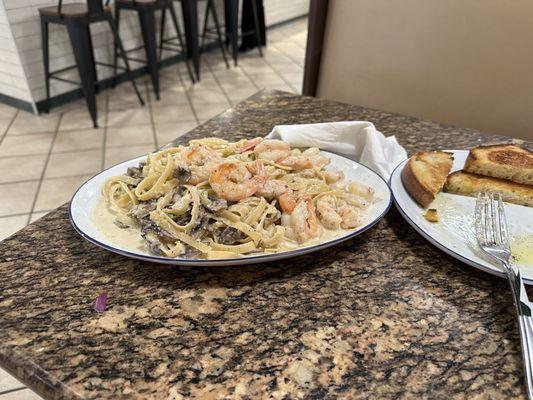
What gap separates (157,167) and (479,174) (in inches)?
27.5

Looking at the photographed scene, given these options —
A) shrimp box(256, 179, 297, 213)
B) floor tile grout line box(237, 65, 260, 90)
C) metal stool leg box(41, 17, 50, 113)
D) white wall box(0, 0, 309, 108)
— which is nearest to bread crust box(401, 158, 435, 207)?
shrimp box(256, 179, 297, 213)

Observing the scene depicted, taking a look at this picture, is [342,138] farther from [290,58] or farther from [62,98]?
[290,58]

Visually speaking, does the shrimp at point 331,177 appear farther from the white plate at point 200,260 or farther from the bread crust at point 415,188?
the bread crust at point 415,188

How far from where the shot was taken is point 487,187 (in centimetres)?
88

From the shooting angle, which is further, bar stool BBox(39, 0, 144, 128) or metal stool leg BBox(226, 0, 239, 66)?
metal stool leg BBox(226, 0, 239, 66)

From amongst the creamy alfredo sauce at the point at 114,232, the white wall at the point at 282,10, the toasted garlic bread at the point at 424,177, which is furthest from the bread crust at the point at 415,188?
the white wall at the point at 282,10

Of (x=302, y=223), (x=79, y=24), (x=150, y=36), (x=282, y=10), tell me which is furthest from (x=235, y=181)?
(x=282, y=10)

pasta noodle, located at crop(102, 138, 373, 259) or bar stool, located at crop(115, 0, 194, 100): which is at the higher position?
pasta noodle, located at crop(102, 138, 373, 259)

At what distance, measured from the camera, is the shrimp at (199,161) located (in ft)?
2.53

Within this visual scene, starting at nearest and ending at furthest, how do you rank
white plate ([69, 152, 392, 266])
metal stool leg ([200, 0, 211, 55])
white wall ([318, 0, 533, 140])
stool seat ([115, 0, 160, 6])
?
white plate ([69, 152, 392, 266]), white wall ([318, 0, 533, 140]), stool seat ([115, 0, 160, 6]), metal stool leg ([200, 0, 211, 55])

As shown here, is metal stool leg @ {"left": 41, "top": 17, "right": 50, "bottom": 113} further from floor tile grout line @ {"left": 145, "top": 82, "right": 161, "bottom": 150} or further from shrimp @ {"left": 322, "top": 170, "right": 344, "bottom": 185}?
shrimp @ {"left": 322, "top": 170, "right": 344, "bottom": 185}

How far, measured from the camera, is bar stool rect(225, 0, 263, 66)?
471 centimetres

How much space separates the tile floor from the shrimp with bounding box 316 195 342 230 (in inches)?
49.8

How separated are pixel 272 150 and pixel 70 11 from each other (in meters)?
2.76
